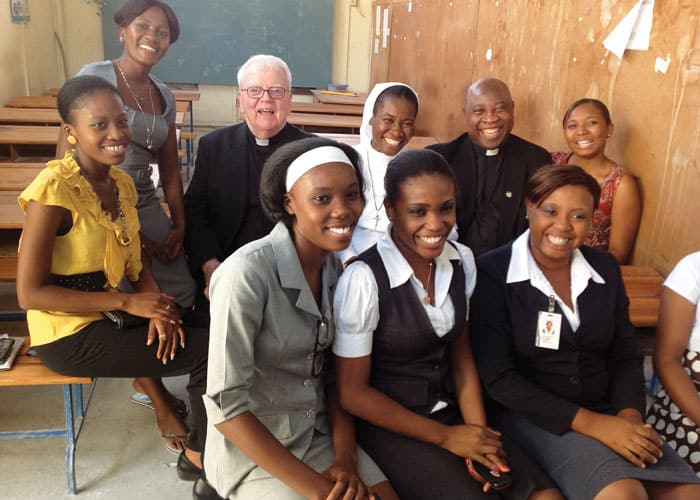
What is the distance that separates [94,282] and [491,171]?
5.36 feet

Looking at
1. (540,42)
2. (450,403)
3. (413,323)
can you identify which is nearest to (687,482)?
(450,403)

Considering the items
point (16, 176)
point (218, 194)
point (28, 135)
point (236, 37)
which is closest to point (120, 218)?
point (218, 194)

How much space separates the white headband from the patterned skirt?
48.6 inches

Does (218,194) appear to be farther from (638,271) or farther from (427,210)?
(638,271)

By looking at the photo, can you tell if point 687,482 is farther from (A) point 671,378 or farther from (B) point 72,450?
(B) point 72,450

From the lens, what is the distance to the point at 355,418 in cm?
179

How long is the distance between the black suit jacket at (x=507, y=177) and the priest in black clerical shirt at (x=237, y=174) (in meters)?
0.76

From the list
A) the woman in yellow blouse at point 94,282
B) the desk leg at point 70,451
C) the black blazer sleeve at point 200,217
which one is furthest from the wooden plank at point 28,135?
the desk leg at point 70,451

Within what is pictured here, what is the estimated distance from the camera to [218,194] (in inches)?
103

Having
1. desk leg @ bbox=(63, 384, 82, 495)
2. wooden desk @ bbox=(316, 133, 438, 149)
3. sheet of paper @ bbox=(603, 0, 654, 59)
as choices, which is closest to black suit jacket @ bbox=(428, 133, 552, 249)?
sheet of paper @ bbox=(603, 0, 654, 59)

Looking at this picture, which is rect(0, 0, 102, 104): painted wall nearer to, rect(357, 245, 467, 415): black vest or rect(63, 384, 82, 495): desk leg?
rect(63, 384, 82, 495): desk leg

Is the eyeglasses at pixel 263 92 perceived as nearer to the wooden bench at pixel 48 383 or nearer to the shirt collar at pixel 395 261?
the shirt collar at pixel 395 261

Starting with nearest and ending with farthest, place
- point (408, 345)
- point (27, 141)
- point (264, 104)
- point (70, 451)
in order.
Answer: point (408, 345) < point (70, 451) < point (264, 104) < point (27, 141)

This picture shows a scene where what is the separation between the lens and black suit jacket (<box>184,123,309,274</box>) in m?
2.59
